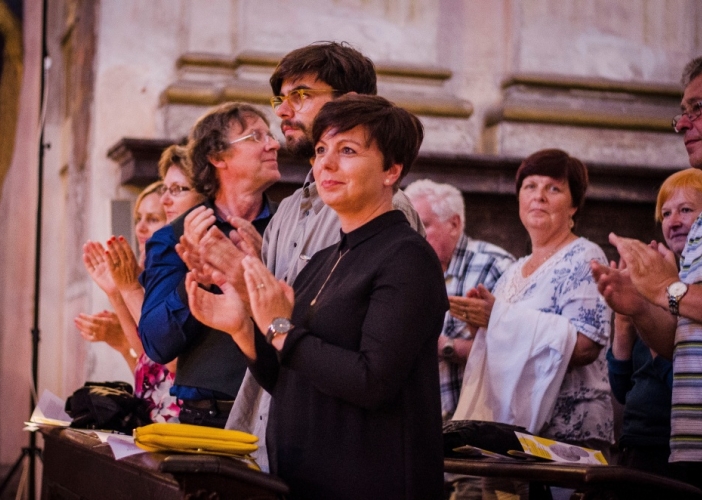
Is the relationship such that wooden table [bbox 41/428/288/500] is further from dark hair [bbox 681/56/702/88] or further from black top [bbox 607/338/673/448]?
dark hair [bbox 681/56/702/88]

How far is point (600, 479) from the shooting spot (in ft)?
8.56

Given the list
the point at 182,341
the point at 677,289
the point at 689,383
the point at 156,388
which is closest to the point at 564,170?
the point at 677,289

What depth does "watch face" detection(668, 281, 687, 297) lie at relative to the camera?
123 inches

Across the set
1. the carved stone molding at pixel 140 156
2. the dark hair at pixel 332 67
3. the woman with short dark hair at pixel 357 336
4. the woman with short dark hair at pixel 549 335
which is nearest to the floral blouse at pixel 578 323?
the woman with short dark hair at pixel 549 335

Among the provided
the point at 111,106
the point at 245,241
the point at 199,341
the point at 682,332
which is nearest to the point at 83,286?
the point at 111,106

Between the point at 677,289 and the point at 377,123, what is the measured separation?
1.18m

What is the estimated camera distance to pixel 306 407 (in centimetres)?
237

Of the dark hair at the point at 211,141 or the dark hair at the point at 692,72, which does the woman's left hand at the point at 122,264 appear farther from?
the dark hair at the point at 692,72

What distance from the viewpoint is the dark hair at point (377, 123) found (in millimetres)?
2486

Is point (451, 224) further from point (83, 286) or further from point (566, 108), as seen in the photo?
point (83, 286)

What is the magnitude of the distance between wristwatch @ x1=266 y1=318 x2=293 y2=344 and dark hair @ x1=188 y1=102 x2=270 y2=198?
1.29 m

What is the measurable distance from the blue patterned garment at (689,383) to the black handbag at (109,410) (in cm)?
184

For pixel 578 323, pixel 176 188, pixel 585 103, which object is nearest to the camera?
pixel 578 323

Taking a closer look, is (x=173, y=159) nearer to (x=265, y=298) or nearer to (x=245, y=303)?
(x=245, y=303)
